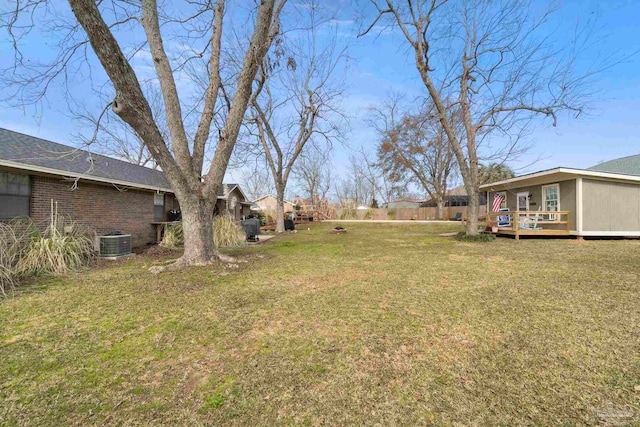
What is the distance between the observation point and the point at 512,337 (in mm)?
2670

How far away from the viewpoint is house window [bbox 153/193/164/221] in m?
10.9

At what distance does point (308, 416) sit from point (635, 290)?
17.4 ft

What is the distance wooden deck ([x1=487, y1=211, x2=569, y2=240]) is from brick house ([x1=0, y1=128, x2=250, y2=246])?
46.3 feet

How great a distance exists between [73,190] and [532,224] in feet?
55.3

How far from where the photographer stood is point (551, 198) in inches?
468

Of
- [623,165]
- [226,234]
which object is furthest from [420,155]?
[226,234]

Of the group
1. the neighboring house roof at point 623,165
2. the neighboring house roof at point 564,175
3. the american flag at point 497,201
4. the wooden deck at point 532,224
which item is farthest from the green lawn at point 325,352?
the neighboring house roof at point 623,165

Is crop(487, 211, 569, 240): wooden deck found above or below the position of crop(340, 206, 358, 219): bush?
below

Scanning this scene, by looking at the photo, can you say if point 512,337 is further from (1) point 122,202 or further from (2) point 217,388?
(1) point 122,202

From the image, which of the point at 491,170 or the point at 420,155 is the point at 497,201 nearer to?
the point at 491,170

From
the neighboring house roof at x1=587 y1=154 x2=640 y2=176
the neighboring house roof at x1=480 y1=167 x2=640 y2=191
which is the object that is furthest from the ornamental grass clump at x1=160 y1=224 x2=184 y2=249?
the neighboring house roof at x1=587 y1=154 x2=640 y2=176

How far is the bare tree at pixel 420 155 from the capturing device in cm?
2729

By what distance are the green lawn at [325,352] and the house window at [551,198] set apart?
8.53 meters

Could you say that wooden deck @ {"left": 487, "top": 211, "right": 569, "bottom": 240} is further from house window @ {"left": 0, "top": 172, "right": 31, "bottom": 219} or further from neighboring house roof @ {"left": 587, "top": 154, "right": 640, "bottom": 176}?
house window @ {"left": 0, "top": 172, "right": 31, "bottom": 219}
